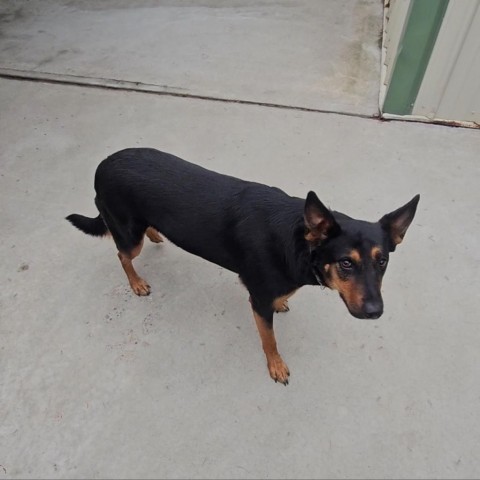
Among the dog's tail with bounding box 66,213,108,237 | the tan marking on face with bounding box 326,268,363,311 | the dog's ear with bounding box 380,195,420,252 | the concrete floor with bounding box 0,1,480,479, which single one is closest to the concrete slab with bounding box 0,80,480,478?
the concrete floor with bounding box 0,1,480,479

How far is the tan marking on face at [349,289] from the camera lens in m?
1.93

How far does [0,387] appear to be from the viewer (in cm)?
256

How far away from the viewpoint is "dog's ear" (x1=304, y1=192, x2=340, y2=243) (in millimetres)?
1879

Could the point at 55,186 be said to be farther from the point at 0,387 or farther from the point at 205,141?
the point at 0,387

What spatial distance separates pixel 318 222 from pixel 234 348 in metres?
1.19

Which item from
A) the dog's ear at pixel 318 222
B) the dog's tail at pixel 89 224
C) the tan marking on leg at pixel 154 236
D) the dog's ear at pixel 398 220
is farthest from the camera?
the tan marking on leg at pixel 154 236

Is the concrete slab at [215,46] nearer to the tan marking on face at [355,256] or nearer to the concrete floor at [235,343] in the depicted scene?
the concrete floor at [235,343]

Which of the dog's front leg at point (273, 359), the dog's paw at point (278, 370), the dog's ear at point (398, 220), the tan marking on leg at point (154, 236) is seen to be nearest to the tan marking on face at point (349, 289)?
the dog's ear at point (398, 220)

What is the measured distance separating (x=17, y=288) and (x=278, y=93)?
327 cm

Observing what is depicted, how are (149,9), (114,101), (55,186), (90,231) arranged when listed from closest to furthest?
(90,231), (55,186), (114,101), (149,9)

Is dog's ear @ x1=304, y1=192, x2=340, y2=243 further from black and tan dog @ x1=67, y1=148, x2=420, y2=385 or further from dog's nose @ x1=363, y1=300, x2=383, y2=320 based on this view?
dog's nose @ x1=363, y1=300, x2=383, y2=320

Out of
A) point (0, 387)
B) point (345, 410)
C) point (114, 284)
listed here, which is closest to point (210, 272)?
point (114, 284)

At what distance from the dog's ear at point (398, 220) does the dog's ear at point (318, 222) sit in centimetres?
26

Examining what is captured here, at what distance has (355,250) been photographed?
1.94 metres
